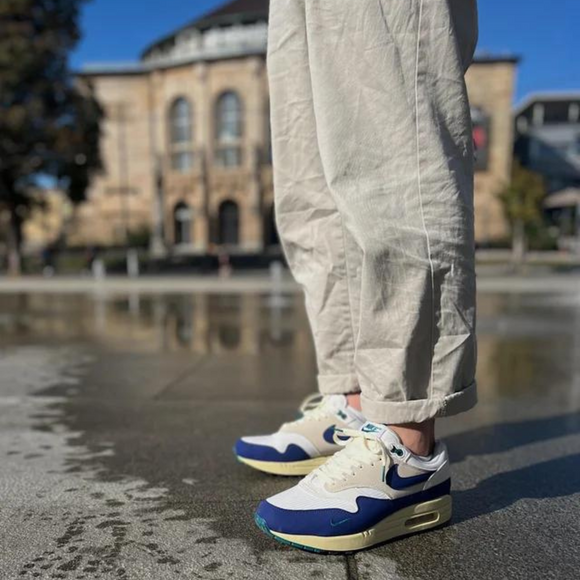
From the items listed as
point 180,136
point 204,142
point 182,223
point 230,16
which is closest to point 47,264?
point 204,142

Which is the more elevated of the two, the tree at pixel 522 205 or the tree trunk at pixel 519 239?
the tree at pixel 522 205

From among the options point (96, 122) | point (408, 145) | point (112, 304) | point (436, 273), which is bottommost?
point (112, 304)

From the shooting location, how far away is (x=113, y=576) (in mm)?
1258

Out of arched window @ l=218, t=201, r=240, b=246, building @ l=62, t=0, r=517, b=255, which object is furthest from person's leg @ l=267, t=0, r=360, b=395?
arched window @ l=218, t=201, r=240, b=246

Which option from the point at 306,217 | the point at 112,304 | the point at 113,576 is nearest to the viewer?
the point at 113,576

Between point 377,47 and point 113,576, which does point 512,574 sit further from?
point 377,47

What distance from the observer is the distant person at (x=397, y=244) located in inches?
53.1

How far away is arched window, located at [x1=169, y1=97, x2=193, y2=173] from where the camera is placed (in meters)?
40.0

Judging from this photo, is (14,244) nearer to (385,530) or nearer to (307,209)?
(307,209)

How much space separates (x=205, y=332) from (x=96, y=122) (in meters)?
17.7

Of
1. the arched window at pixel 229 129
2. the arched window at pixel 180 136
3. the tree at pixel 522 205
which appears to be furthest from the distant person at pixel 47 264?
the tree at pixel 522 205

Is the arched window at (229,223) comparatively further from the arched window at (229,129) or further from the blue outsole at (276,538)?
the blue outsole at (276,538)

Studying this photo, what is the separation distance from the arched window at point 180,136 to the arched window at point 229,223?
4.13 metres

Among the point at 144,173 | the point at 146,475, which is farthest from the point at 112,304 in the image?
the point at 144,173
